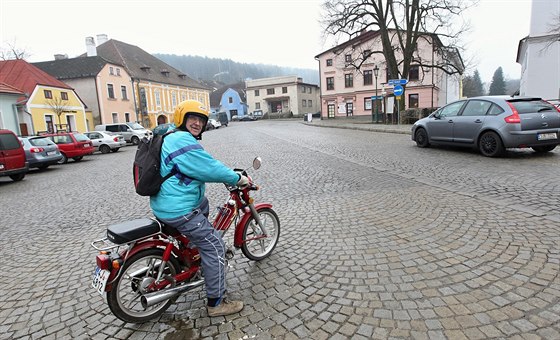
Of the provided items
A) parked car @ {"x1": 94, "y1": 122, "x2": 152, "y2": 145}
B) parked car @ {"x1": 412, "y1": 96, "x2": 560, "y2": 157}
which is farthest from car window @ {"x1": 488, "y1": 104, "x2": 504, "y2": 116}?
parked car @ {"x1": 94, "y1": 122, "x2": 152, "y2": 145}

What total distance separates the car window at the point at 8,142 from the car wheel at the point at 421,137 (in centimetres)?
1356

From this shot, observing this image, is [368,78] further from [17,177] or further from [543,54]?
[17,177]

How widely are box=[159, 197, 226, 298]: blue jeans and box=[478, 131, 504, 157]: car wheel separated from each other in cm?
882

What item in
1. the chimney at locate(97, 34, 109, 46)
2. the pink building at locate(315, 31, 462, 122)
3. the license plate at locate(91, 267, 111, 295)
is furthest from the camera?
the chimney at locate(97, 34, 109, 46)

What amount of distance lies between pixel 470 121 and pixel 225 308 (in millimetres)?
9518

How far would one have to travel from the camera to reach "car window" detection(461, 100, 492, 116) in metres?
9.65

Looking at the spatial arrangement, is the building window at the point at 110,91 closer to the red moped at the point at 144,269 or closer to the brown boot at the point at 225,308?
the red moped at the point at 144,269

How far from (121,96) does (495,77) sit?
10427 centimetres

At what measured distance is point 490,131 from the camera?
9.34 meters

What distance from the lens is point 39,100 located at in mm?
29266

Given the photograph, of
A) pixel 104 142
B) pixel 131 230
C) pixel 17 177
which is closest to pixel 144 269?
pixel 131 230

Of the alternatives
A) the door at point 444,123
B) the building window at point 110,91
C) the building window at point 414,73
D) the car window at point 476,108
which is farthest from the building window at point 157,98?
the car window at point 476,108

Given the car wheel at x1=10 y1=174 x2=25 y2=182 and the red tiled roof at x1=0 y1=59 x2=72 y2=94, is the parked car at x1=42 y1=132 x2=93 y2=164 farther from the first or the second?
the red tiled roof at x1=0 y1=59 x2=72 y2=94

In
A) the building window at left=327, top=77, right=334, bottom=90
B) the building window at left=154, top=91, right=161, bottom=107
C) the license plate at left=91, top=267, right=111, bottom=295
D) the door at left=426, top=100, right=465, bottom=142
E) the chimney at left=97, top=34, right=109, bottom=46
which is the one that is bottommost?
the license plate at left=91, top=267, right=111, bottom=295
